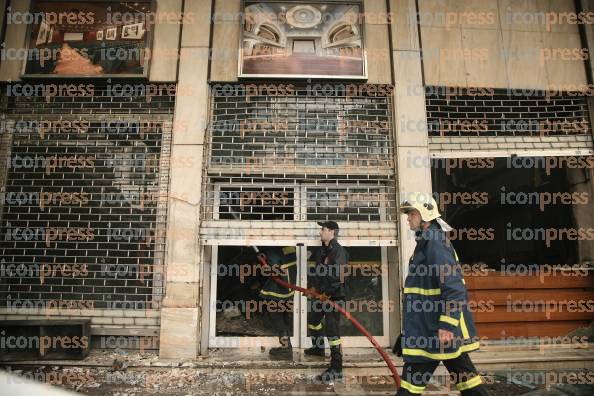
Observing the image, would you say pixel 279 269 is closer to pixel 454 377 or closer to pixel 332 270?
pixel 332 270

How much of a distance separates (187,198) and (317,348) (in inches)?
107

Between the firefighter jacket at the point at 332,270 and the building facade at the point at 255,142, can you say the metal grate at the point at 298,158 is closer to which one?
the building facade at the point at 255,142

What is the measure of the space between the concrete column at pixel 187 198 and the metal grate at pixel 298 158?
218 mm

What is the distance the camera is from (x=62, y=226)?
582cm

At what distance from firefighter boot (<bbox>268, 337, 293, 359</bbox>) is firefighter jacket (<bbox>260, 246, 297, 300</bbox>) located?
1.93 feet

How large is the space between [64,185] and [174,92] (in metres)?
2.09

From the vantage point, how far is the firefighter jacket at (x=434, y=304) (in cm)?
333

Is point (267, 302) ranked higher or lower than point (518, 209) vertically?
lower

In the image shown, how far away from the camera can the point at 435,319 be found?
11.3 feet

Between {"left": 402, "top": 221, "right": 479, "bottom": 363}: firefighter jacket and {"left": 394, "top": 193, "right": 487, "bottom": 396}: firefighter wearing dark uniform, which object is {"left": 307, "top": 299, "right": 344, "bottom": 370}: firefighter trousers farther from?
{"left": 402, "top": 221, "right": 479, "bottom": 363}: firefighter jacket

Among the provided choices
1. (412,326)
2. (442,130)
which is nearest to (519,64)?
(442,130)

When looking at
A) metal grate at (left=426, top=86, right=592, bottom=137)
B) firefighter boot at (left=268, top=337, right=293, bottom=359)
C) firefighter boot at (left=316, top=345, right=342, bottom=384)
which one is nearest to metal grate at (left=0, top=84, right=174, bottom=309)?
firefighter boot at (left=268, top=337, right=293, bottom=359)

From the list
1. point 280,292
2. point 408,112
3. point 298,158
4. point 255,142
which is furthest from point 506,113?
point 280,292

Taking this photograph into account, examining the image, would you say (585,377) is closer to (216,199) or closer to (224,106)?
(216,199)
